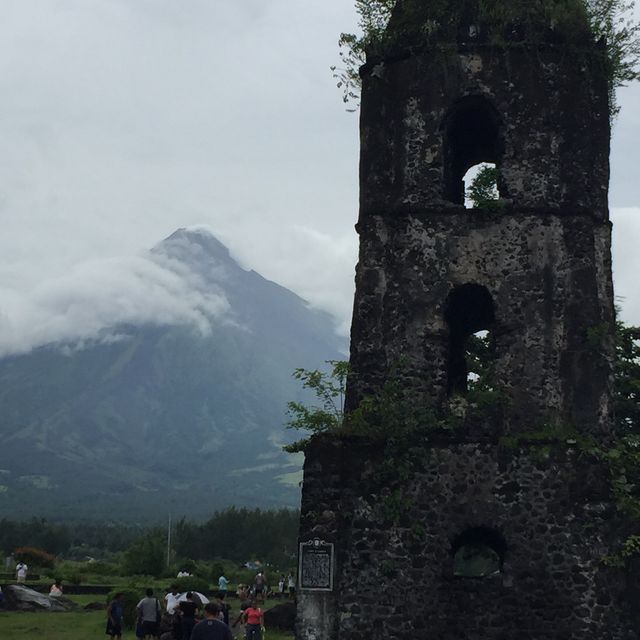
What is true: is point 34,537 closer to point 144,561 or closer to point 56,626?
point 144,561

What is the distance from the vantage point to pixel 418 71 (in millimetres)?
17391

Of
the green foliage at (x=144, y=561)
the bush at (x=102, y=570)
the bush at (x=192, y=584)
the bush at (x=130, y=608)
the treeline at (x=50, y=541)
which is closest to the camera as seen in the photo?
the bush at (x=130, y=608)

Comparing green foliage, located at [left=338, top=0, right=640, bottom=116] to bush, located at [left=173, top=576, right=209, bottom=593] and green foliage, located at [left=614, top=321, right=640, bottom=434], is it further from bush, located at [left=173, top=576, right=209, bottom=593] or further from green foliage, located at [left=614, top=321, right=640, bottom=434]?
bush, located at [left=173, top=576, right=209, bottom=593]

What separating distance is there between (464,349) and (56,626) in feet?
42.1

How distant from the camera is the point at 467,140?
60.2 ft

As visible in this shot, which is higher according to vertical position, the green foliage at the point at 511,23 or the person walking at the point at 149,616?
the green foliage at the point at 511,23

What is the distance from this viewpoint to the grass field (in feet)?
74.6

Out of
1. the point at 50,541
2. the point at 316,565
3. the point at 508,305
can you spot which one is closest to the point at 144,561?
the point at 50,541

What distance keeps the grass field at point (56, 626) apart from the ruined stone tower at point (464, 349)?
7972mm

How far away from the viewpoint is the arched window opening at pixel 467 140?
1719 cm

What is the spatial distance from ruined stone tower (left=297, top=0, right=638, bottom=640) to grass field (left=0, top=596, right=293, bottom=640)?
7972mm

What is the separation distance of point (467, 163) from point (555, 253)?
304 centimetres

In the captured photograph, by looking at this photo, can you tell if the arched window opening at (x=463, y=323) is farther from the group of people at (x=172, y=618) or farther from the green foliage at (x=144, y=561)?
the green foliage at (x=144, y=561)

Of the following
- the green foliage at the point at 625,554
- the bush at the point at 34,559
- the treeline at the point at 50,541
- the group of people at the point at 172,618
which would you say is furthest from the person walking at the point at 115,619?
the treeline at the point at 50,541
